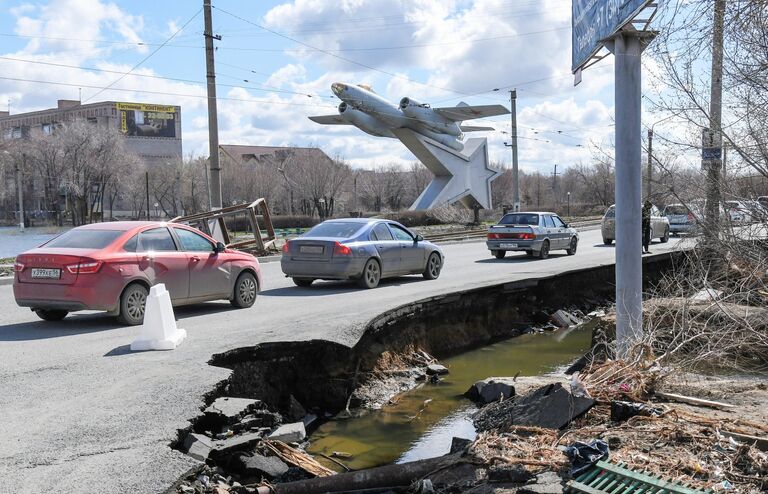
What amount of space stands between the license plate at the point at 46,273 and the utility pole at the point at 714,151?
28.0 feet

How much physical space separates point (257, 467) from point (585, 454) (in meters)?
2.60

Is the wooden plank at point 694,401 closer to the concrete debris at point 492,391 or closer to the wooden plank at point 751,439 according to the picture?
the wooden plank at point 751,439

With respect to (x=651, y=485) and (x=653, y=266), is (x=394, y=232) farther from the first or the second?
(x=651, y=485)

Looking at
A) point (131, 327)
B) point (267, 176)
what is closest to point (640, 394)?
point (131, 327)

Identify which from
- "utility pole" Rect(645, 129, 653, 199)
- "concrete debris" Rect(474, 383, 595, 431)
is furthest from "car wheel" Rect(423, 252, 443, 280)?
"concrete debris" Rect(474, 383, 595, 431)

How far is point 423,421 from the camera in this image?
9109 millimetres

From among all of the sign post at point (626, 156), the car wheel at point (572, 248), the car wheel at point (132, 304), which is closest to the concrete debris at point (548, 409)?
the sign post at point (626, 156)

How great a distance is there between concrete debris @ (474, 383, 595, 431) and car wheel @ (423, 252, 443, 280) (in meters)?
9.64

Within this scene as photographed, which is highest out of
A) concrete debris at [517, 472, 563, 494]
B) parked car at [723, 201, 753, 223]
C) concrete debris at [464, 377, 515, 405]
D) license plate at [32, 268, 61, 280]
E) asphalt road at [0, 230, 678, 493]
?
parked car at [723, 201, 753, 223]

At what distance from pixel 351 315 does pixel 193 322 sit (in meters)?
2.35

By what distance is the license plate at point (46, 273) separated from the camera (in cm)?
973

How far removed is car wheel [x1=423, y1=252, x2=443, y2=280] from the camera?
17141mm

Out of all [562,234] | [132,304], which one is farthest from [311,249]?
[562,234]

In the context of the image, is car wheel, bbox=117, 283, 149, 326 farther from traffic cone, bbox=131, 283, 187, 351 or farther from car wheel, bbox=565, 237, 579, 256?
car wheel, bbox=565, 237, 579, 256
